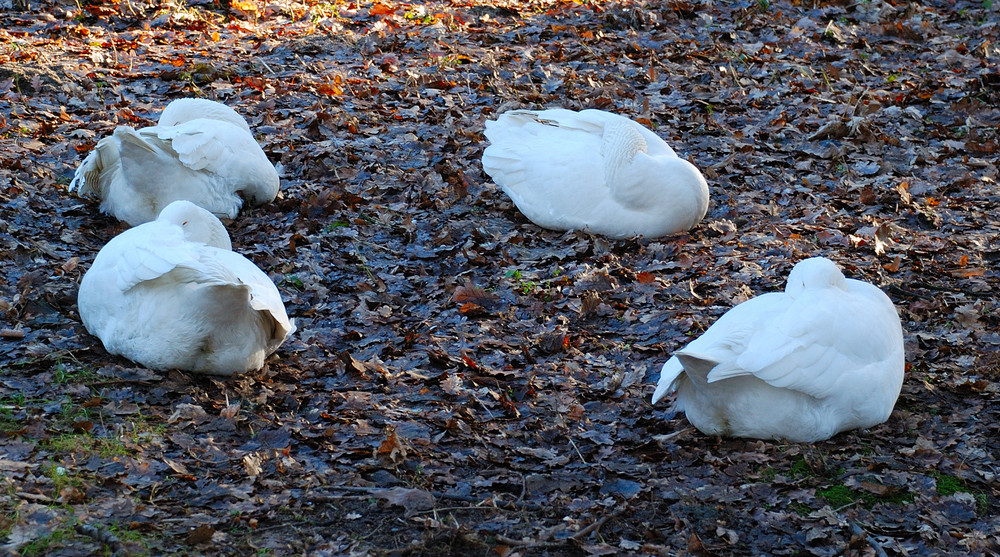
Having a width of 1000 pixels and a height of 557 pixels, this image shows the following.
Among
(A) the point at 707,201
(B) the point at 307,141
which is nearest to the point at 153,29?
(B) the point at 307,141

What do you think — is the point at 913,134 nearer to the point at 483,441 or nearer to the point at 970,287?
the point at 970,287

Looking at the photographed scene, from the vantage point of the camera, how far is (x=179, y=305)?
4.72 meters

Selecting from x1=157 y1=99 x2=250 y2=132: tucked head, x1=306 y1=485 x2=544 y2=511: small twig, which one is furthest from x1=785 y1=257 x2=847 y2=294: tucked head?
x1=157 y1=99 x2=250 y2=132: tucked head

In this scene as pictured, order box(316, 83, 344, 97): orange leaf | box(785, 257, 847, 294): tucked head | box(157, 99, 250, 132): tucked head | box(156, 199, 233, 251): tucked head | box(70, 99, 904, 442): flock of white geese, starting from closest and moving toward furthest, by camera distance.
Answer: box(70, 99, 904, 442): flock of white geese < box(785, 257, 847, 294): tucked head < box(156, 199, 233, 251): tucked head < box(157, 99, 250, 132): tucked head < box(316, 83, 344, 97): orange leaf

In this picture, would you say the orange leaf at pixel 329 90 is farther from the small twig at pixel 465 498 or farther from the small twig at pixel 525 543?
the small twig at pixel 525 543

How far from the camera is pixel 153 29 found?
11.1 metres

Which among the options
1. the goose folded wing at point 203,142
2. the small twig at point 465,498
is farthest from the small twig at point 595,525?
the goose folded wing at point 203,142

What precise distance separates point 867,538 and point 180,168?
5409 millimetres

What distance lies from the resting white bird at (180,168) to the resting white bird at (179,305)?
5.59ft

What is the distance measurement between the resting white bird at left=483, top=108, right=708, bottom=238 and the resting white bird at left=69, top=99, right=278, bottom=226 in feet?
6.70

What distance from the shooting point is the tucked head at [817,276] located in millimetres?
4773

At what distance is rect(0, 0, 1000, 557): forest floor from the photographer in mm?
3986

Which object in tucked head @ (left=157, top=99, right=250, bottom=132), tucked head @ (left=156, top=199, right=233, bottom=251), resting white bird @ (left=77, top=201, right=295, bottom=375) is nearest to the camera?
resting white bird @ (left=77, top=201, right=295, bottom=375)

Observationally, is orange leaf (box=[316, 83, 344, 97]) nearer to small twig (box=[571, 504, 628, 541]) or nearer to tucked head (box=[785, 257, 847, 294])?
tucked head (box=[785, 257, 847, 294])
